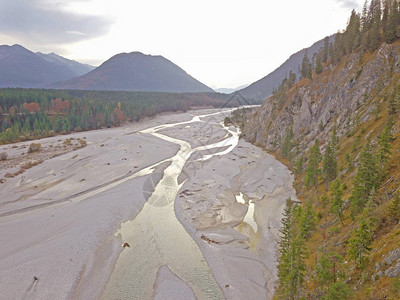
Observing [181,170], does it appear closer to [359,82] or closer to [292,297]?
[292,297]

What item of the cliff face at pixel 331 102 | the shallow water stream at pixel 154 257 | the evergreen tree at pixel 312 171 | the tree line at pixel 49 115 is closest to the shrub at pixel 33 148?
the tree line at pixel 49 115

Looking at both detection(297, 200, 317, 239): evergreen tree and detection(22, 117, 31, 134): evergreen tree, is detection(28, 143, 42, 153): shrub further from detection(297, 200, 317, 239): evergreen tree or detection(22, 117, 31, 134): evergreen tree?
detection(297, 200, 317, 239): evergreen tree

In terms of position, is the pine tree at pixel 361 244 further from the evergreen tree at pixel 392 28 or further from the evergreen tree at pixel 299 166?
the evergreen tree at pixel 392 28

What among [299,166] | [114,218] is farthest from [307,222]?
[114,218]

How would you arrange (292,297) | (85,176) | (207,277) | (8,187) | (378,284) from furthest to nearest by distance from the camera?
(85,176) → (8,187) → (207,277) → (292,297) → (378,284)

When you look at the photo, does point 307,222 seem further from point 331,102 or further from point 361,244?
point 331,102

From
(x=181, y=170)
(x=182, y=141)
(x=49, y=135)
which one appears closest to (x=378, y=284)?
(x=181, y=170)
